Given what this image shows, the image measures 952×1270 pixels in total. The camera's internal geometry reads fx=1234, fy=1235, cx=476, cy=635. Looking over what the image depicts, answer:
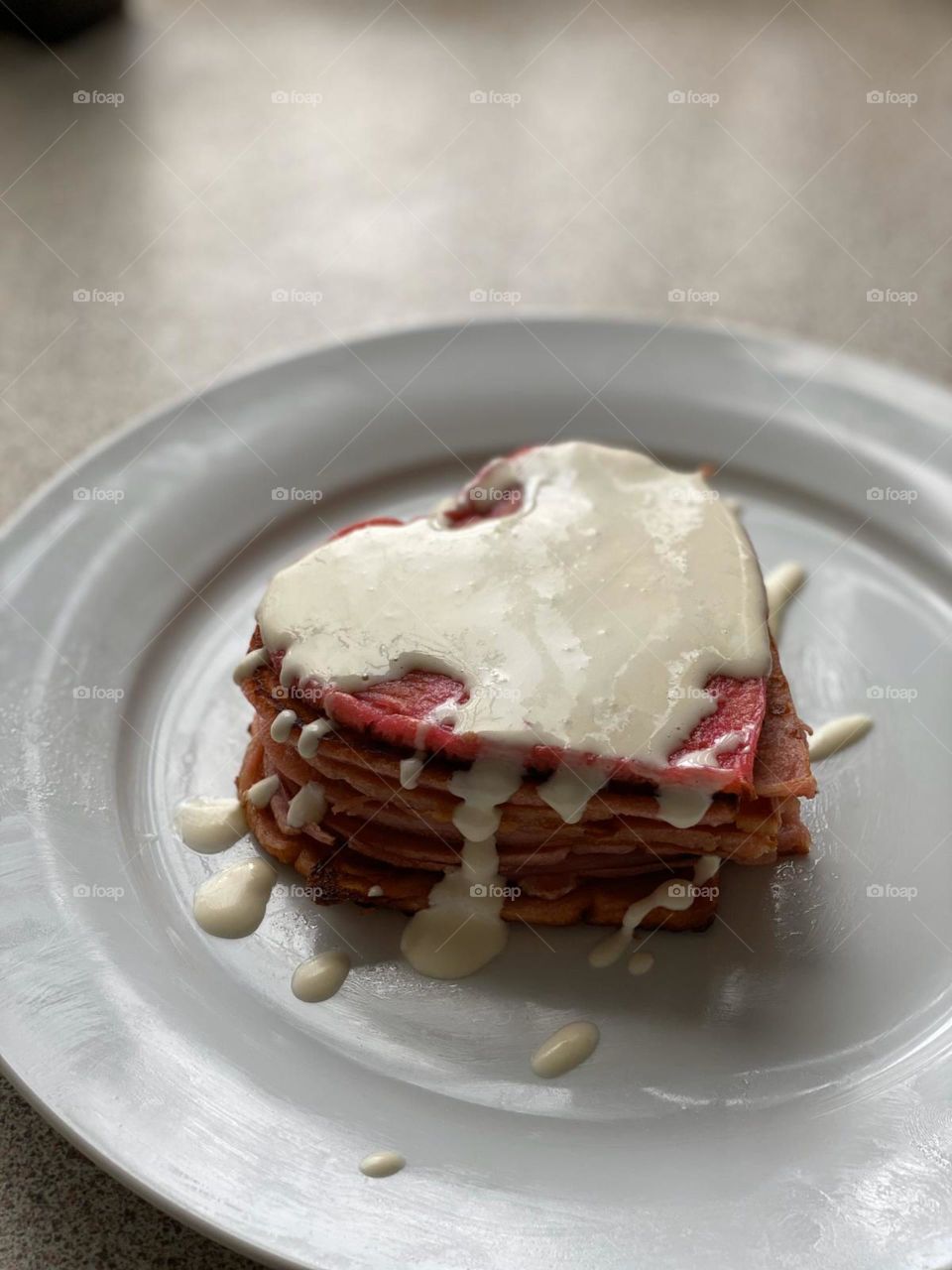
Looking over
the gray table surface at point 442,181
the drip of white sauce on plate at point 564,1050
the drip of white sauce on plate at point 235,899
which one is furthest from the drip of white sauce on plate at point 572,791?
the gray table surface at point 442,181

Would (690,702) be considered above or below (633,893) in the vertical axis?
above

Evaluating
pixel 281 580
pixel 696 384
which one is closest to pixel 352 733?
pixel 281 580

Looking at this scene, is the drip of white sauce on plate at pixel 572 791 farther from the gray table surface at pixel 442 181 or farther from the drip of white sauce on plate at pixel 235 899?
the gray table surface at pixel 442 181

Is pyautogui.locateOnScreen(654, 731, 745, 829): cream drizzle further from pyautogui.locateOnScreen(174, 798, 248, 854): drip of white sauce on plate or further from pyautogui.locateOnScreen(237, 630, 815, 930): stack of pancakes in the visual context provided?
pyautogui.locateOnScreen(174, 798, 248, 854): drip of white sauce on plate

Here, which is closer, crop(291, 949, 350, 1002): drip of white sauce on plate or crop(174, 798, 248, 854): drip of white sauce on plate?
crop(291, 949, 350, 1002): drip of white sauce on plate

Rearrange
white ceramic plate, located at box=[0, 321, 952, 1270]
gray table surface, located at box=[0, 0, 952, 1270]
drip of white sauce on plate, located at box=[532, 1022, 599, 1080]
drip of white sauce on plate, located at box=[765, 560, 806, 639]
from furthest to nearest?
gray table surface, located at box=[0, 0, 952, 1270], drip of white sauce on plate, located at box=[765, 560, 806, 639], drip of white sauce on plate, located at box=[532, 1022, 599, 1080], white ceramic plate, located at box=[0, 321, 952, 1270]

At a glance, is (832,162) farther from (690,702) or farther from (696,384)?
(690,702)

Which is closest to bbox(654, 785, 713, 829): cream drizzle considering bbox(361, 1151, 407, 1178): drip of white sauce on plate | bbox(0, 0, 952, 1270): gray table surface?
bbox(361, 1151, 407, 1178): drip of white sauce on plate
